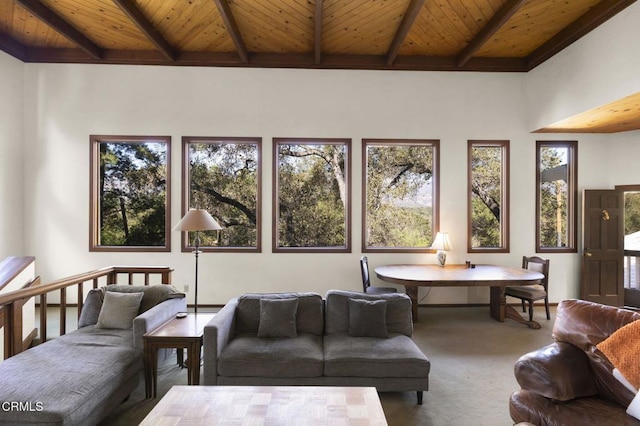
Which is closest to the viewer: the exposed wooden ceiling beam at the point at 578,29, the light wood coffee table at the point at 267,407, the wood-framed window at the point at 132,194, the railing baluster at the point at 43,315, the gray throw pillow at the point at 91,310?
the light wood coffee table at the point at 267,407

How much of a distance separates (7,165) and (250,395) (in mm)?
5333

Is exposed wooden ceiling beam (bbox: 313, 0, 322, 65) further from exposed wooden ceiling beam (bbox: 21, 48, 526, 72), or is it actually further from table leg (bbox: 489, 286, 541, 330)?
table leg (bbox: 489, 286, 541, 330)

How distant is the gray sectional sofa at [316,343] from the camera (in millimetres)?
2500

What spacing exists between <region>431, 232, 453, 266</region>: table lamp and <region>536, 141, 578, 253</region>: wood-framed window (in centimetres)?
168

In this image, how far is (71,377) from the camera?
204 centimetres

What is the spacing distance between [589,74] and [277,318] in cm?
482

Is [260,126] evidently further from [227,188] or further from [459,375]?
[459,375]

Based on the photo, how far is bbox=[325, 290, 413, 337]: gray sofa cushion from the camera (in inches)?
118

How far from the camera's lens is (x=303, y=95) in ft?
16.6

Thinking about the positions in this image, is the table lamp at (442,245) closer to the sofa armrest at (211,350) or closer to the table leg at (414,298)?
the table leg at (414,298)

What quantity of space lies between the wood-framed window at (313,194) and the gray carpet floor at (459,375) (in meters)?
1.92

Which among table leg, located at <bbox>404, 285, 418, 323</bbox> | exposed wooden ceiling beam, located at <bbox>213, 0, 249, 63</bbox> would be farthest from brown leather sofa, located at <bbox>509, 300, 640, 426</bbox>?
exposed wooden ceiling beam, located at <bbox>213, 0, 249, 63</bbox>

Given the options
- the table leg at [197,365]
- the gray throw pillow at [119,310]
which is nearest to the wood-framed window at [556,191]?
the table leg at [197,365]

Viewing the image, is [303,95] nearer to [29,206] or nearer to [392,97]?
[392,97]
